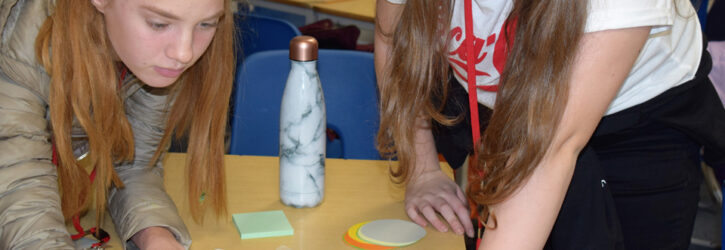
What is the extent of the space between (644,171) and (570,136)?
0.30 meters

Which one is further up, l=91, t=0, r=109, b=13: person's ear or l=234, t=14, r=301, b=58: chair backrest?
l=91, t=0, r=109, b=13: person's ear

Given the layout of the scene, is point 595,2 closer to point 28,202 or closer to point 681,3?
point 681,3

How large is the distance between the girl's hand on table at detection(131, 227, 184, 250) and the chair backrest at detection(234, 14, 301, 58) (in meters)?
1.09

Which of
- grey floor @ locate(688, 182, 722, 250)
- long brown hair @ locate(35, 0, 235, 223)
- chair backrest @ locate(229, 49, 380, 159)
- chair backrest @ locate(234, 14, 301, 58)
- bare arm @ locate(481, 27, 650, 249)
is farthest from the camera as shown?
grey floor @ locate(688, 182, 722, 250)

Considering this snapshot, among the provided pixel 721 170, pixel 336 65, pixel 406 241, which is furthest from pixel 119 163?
pixel 721 170

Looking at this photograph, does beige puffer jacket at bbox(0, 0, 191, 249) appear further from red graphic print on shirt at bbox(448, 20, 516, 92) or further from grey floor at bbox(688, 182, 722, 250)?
grey floor at bbox(688, 182, 722, 250)

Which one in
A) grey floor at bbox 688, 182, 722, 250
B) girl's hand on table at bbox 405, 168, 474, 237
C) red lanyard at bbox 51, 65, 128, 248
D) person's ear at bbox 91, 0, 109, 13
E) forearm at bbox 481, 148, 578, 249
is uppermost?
person's ear at bbox 91, 0, 109, 13

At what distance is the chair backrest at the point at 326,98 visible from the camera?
1525 millimetres

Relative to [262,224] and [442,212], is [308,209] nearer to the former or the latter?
[262,224]

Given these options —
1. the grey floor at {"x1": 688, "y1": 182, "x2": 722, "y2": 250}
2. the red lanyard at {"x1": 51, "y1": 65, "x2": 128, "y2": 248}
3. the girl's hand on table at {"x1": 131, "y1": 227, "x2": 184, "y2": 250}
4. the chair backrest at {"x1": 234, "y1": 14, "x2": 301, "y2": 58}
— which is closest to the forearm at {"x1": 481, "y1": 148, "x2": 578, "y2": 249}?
the girl's hand on table at {"x1": 131, "y1": 227, "x2": 184, "y2": 250}

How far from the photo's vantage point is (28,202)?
0.83 metres

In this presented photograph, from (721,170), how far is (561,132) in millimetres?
949

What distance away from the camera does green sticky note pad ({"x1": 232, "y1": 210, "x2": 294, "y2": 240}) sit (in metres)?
0.95

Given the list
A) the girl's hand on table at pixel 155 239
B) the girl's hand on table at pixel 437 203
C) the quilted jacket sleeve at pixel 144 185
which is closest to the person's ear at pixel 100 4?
the quilted jacket sleeve at pixel 144 185
